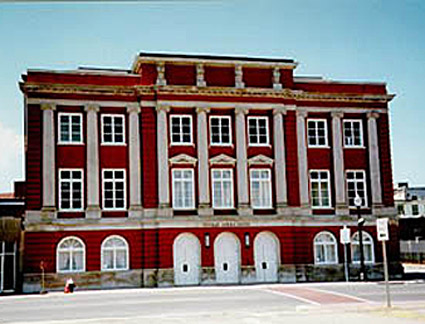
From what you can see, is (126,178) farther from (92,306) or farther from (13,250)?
(92,306)

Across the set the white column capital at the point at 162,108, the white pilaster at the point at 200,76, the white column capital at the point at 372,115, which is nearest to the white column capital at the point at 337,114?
the white column capital at the point at 372,115

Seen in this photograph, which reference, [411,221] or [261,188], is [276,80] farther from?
[411,221]

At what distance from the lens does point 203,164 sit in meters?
36.7

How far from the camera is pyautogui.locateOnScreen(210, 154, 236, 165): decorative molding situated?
36938 mm

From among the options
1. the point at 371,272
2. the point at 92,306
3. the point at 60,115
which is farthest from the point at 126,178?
the point at 371,272

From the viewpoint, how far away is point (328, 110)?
130ft

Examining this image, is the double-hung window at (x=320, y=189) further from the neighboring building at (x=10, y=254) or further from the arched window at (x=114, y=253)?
the neighboring building at (x=10, y=254)

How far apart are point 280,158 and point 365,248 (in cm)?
811

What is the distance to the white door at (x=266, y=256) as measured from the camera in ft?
122

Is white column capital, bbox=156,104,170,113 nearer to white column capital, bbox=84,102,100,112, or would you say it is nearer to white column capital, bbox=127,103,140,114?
white column capital, bbox=127,103,140,114

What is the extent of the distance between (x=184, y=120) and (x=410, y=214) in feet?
156

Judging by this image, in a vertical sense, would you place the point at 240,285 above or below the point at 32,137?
below

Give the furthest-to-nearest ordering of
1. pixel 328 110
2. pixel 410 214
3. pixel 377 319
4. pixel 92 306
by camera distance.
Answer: pixel 410 214 → pixel 328 110 → pixel 92 306 → pixel 377 319

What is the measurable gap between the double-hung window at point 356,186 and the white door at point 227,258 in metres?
8.38
